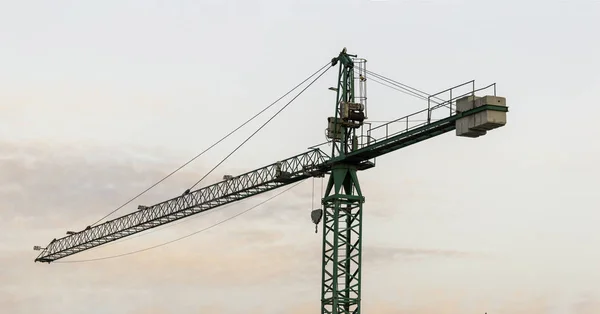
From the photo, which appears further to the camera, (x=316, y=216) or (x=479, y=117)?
(x=316, y=216)

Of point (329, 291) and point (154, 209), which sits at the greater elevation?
point (154, 209)

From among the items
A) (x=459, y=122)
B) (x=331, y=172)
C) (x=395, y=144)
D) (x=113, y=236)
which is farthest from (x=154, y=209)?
(x=459, y=122)

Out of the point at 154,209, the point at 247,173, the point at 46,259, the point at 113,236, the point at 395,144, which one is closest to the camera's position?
the point at 395,144

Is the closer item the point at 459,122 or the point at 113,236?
the point at 459,122

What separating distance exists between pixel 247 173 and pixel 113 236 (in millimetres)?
35739

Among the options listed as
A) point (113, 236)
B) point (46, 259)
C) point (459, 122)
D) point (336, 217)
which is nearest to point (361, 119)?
point (336, 217)

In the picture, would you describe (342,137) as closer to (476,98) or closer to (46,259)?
(476,98)

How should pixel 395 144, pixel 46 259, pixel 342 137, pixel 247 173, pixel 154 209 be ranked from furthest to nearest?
pixel 46 259 → pixel 154 209 → pixel 247 173 → pixel 342 137 → pixel 395 144

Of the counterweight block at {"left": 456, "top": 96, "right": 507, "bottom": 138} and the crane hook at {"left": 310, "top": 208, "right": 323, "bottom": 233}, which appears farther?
the crane hook at {"left": 310, "top": 208, "right": 323, "bottom": 233}

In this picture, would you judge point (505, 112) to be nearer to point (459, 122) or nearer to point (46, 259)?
point (459, 122)

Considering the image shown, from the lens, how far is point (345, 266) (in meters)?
98.8

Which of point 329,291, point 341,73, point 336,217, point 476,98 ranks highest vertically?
point 341,73

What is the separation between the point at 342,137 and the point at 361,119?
104 inches

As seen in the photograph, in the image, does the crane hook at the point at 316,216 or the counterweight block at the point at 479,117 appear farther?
the crane hook at the point at 316,216
